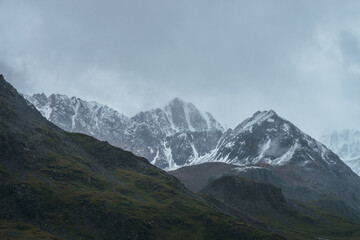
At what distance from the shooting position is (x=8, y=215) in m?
195

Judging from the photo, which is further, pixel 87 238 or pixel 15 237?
pixel 87 238

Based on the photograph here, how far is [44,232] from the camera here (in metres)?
180

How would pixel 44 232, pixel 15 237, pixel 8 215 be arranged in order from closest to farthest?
1. pixel 15 237
2. pixel 44 232
3. pixel 8 215

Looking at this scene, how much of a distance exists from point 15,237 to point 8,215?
32.2 m

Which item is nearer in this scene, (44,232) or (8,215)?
(44,232)

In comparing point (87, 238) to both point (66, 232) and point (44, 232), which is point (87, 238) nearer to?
point (66, 232)

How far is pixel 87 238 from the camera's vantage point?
199500 millimetres

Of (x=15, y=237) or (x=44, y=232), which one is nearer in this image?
(x=15, y=237)

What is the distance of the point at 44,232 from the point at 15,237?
16072mm

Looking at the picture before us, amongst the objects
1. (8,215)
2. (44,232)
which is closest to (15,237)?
(44,232)

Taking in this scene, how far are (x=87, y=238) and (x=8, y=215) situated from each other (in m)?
36.0

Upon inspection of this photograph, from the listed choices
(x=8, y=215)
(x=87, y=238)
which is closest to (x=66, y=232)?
(x=87, y=238)

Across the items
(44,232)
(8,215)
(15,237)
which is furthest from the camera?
(8,215)

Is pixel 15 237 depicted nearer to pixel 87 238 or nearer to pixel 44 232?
pixel 44 232
